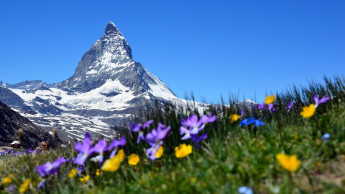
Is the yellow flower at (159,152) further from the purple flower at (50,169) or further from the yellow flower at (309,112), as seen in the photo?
the yellow flower at (309,112)

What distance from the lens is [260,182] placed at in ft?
8.63

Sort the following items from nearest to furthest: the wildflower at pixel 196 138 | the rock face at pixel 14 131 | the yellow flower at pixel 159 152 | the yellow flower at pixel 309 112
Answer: the yellow flower at pixel 309 112 < the yellow flower at pixel 159 152 < the wildflower at pixel 196 138 < the rock face at pixel 14 131

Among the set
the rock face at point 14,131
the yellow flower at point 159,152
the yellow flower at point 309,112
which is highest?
the rock face at point 14,131

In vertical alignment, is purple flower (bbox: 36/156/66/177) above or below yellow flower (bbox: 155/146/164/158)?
below

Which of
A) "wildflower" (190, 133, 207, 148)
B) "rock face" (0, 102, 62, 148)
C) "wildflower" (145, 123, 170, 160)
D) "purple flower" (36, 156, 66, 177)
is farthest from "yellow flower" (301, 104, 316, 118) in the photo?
"rock face" (0, 102, 62, 148)

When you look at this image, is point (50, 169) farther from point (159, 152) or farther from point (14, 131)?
point (14, 131)

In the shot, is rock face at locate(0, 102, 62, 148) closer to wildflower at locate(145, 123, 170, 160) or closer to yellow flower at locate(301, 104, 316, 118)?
wildflower at locate(145, 123, 170, 160)

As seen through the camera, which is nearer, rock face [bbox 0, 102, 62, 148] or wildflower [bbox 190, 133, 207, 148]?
wildflower [bbox 190, 133, 207, 148]

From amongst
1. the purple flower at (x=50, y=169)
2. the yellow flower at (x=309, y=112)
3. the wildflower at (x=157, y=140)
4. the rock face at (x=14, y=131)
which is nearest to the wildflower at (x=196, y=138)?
the wildflower at (x=157, y=140)

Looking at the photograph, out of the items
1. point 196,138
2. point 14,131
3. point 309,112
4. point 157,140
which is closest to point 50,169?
point 157,140

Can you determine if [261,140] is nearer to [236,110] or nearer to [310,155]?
[310,155]

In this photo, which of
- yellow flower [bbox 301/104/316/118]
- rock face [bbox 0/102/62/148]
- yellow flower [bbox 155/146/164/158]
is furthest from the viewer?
rock face [bbox 0/102/62/148]

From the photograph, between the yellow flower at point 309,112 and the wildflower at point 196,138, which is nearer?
the yellow flower at point 309,112

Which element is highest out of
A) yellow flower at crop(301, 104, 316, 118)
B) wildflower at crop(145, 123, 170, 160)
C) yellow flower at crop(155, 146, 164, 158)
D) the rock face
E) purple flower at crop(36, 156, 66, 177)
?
the rock face
